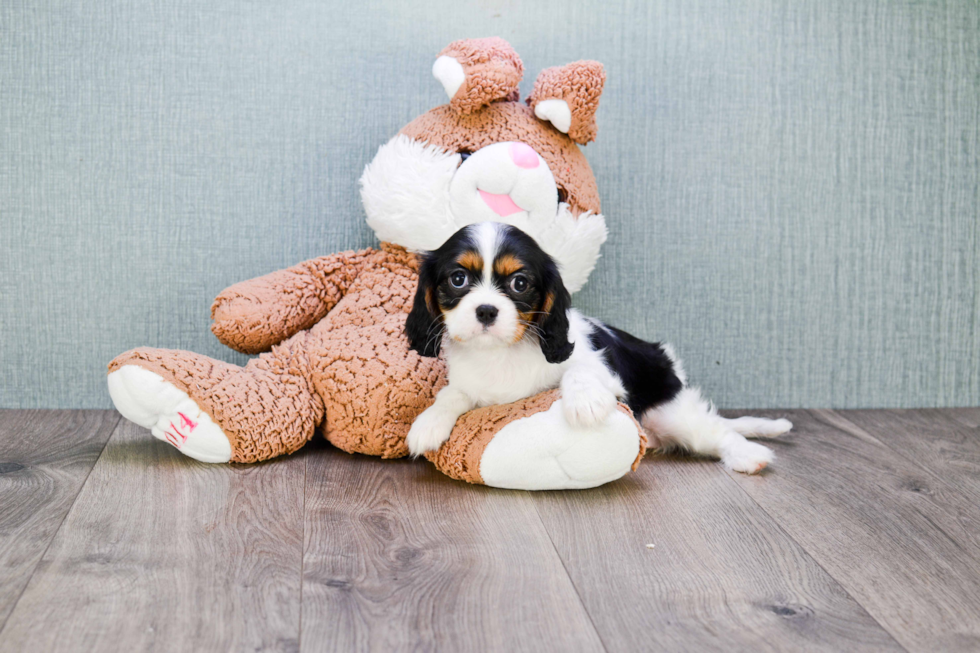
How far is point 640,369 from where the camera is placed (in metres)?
2.07

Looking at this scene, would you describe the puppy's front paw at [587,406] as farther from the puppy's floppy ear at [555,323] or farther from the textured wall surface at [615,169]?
the textured wall surface at [615,169]

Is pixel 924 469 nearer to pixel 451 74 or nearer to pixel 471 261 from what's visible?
pixel 471 261

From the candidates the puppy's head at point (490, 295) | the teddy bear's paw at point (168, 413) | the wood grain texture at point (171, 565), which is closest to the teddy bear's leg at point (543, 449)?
the puppy's head at point (490, 295)

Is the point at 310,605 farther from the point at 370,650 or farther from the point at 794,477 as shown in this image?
the point at 794,477

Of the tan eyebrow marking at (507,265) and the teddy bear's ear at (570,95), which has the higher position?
the teddy bear's ear at (570,95)

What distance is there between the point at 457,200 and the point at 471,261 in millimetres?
364

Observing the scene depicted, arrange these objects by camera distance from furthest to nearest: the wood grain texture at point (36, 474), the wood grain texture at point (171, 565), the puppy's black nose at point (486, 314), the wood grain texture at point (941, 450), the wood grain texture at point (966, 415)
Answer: the wood grain texture at point (966, 415) → the wood grain texture at point (941, 450) → the puppy's black nose at point (486, 314) → the wood grain texture at point (36, 474) → the wood grain texture at point (171, 565)

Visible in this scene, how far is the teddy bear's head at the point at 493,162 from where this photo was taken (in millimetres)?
1948

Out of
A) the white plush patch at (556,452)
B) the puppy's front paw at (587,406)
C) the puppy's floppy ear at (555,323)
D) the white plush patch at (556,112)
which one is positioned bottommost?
the white plush patch at (556,452)

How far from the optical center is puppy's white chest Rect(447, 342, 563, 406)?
5.90 ft

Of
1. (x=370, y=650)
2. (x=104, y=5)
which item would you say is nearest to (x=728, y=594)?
(x=370, y=650)

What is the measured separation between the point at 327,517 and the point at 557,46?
148 cm

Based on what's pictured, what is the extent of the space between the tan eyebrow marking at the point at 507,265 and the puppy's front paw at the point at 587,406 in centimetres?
27

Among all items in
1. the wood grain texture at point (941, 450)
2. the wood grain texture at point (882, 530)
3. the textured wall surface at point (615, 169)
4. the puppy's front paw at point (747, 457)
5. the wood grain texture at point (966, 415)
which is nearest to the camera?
the wood grain texture at point (882, 530)
